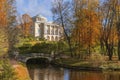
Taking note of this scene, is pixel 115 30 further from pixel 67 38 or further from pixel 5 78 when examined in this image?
pixel 5 78

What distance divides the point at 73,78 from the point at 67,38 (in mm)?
23235

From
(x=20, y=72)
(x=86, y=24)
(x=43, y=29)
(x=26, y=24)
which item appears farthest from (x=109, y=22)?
(x=43, y=29)

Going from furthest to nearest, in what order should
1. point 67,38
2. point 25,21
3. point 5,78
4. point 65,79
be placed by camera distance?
point 25,21
point 67,38
point 65,79
point 5,78

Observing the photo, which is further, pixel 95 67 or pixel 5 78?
pixel 95 67

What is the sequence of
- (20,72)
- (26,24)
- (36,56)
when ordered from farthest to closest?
(26,24) < (36,56) < (20,72)

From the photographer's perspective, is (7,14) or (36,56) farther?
(36,56)

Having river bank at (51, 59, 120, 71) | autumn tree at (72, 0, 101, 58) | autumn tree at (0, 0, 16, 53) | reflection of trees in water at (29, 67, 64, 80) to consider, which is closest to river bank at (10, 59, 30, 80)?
reflection of trees in water at (29, 67, 64, 80)

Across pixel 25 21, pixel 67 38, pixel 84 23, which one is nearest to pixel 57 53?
pixel 67 38

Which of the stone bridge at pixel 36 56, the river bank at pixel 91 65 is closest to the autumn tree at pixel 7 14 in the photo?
the stone bridge at pixel 36 56

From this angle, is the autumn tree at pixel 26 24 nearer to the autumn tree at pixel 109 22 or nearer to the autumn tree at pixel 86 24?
the autumn tree at pixel 86 24

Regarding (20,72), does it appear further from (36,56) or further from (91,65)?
(36,56)

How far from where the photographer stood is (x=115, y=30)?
2411 inches

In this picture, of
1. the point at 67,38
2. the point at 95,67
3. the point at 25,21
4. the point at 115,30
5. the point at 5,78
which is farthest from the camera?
the point at 25,21

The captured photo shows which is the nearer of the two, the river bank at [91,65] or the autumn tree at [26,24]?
the river bank at [91,65]
